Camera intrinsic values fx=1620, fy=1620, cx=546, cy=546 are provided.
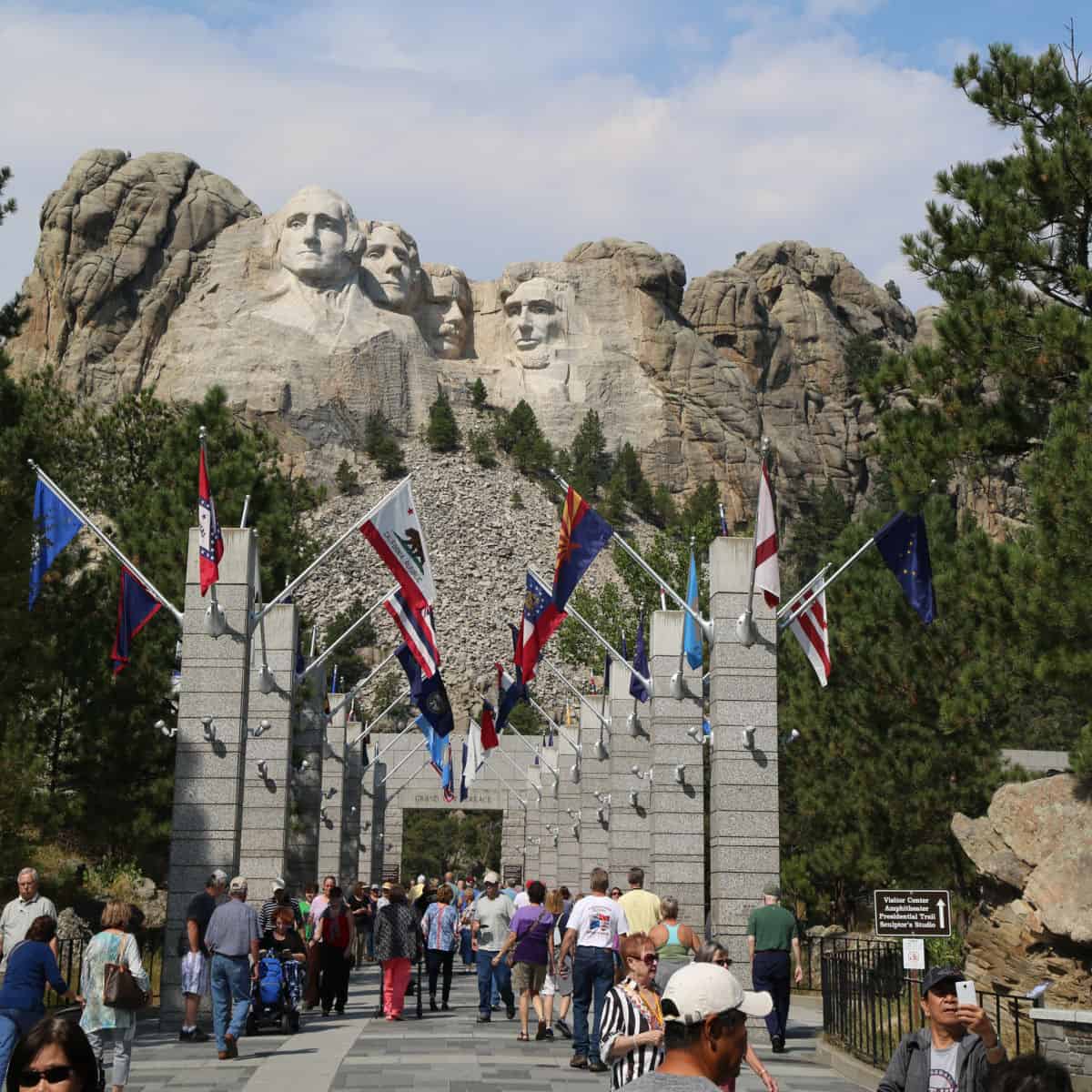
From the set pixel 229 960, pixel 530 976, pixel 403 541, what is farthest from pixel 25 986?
pixel 403 541

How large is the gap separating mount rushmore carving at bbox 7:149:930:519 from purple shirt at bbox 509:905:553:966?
308 ft

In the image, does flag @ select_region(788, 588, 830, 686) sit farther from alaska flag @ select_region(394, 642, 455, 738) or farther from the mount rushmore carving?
the mount rushmore carving

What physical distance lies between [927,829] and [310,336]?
90947mm

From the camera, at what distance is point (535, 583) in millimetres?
27562

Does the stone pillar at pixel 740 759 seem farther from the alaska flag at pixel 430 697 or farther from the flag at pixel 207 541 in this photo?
the alaska flag at pixel 430 697

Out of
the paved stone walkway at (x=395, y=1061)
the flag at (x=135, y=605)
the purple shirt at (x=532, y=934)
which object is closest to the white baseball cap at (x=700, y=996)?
the paved stone walkway at (x=395, y=1061)

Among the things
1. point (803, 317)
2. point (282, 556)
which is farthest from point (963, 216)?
point (803, 317)

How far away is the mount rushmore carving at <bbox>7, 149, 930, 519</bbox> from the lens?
369 feet

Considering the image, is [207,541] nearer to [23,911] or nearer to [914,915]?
[23,911]

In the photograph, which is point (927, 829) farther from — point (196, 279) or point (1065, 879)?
point (196, 279)

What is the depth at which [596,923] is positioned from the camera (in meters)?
13.7

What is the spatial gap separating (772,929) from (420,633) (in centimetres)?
814

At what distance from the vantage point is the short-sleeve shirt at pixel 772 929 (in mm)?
16391

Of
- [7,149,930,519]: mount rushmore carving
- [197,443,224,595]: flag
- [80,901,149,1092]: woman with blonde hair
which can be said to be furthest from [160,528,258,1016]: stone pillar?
[7,149,930,519]: mount rushmore carving
